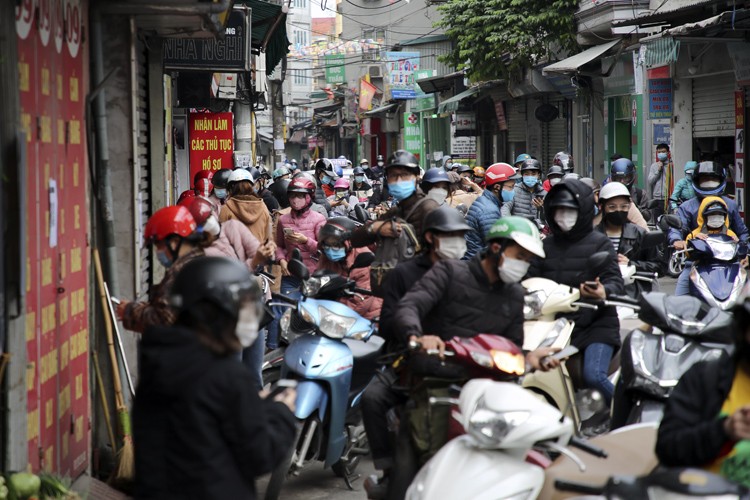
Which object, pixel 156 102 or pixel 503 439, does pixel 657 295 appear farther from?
pixel 156 102

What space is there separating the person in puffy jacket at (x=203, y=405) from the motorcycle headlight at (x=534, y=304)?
10.7 ft

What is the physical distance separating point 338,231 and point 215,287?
15.2 feet

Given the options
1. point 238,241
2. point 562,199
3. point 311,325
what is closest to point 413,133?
point 238,241

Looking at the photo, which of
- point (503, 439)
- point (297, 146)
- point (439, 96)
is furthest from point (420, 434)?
point (297, 146)

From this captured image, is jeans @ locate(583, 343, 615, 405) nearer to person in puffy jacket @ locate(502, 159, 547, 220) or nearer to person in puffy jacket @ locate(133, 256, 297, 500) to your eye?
person in puffy jacket @ locate(133, 256, 297, 500)

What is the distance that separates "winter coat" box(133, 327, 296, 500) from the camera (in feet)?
10.7

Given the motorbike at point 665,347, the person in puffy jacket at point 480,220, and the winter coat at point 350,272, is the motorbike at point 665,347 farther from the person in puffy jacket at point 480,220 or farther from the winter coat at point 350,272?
the person in puffy jacket at point 480,220

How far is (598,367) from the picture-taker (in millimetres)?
6734

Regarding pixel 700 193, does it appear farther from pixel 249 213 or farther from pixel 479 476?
pixel 479 476

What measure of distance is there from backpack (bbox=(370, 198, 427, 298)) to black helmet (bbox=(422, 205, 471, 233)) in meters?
1.54

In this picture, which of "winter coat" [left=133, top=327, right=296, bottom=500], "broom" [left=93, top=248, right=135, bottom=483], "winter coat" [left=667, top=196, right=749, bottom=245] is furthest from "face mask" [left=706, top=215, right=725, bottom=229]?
"winter coat" [left=133, top=327, right=296, bottom=500]

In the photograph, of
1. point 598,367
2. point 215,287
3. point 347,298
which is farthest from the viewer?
point 347,298

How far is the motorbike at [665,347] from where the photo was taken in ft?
17.3

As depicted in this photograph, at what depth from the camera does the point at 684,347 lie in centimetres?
537
